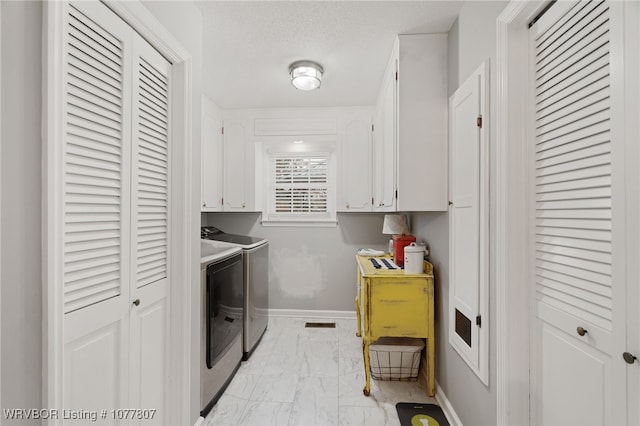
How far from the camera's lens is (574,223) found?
1001mm

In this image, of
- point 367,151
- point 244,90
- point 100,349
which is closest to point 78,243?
point 100,349

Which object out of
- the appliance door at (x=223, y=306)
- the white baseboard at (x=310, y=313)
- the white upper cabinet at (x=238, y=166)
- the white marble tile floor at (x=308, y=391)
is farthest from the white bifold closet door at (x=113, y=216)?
the white baseboard at (x=310, y=313)

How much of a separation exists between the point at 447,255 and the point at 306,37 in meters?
1.70

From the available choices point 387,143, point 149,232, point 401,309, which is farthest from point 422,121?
point 149,232

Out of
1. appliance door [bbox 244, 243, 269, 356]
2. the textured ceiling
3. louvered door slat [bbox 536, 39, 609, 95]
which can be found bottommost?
appliance door [bbox 244, 243, 269, 356]

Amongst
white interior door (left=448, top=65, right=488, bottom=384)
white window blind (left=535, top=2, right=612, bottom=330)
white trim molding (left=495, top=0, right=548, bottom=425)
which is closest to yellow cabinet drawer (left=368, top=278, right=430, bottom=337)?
white interior door (left=448, top=65, right=488, bottom=384)

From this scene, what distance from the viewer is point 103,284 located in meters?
1.13

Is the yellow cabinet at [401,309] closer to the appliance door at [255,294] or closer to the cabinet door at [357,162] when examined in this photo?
the appliance door at [255,294]

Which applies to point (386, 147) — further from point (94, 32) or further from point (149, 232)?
point (94, 32)

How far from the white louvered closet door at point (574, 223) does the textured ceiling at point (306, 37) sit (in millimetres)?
869

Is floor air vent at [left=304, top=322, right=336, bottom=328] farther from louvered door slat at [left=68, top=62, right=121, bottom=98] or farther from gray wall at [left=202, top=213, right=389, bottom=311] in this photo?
louvered door slat at [left=68, top=62, right=121, bottom=98]

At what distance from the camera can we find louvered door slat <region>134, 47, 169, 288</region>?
1.32 metres

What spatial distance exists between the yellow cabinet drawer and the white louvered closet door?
889 millimetres

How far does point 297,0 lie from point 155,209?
1337mm
